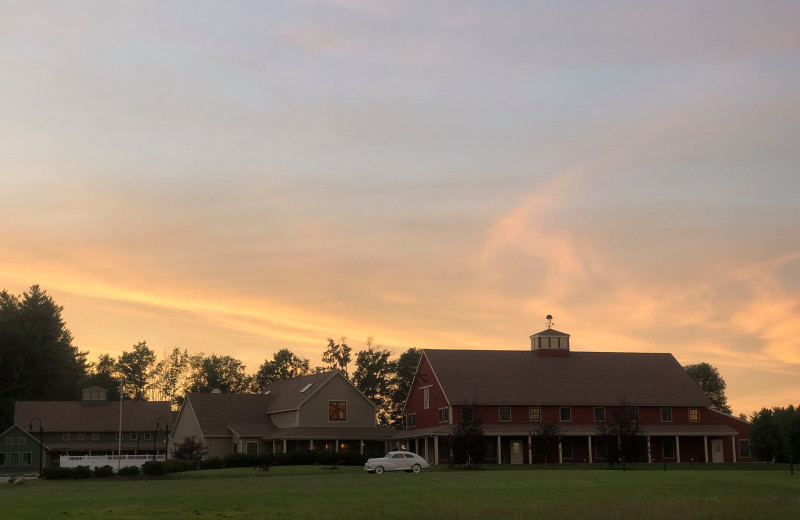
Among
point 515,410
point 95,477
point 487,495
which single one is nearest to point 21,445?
point 95,477

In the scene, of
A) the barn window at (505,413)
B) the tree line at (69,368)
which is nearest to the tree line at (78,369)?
the tree line at (69,368)

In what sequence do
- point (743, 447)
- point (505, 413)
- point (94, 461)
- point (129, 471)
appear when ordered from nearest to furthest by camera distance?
point (129, 471) < point (94, 461) < point (505, 413) < point (743, 447)

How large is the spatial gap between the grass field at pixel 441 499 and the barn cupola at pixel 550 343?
35.7 metres

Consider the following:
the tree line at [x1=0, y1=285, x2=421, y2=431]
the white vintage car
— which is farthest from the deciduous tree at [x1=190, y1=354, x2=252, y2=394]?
the white vintage car

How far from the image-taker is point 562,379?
8331 cm

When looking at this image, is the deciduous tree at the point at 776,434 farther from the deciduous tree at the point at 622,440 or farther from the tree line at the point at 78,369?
the tree line at the point at 78,369

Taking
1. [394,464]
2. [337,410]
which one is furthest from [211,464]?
[394,464]

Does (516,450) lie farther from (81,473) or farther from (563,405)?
(81,473)

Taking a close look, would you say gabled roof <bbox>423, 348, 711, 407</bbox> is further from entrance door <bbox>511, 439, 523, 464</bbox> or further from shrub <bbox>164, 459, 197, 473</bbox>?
shrub <bbox>164, 459, 197, 473</bbox>

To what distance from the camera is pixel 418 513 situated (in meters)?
31.9

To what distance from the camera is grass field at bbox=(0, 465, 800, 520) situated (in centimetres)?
3219

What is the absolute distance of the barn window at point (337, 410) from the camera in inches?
3324

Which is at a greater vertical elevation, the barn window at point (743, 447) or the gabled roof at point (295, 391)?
the gabled roof at point (295, 391)

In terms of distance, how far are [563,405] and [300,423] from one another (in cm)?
2250
